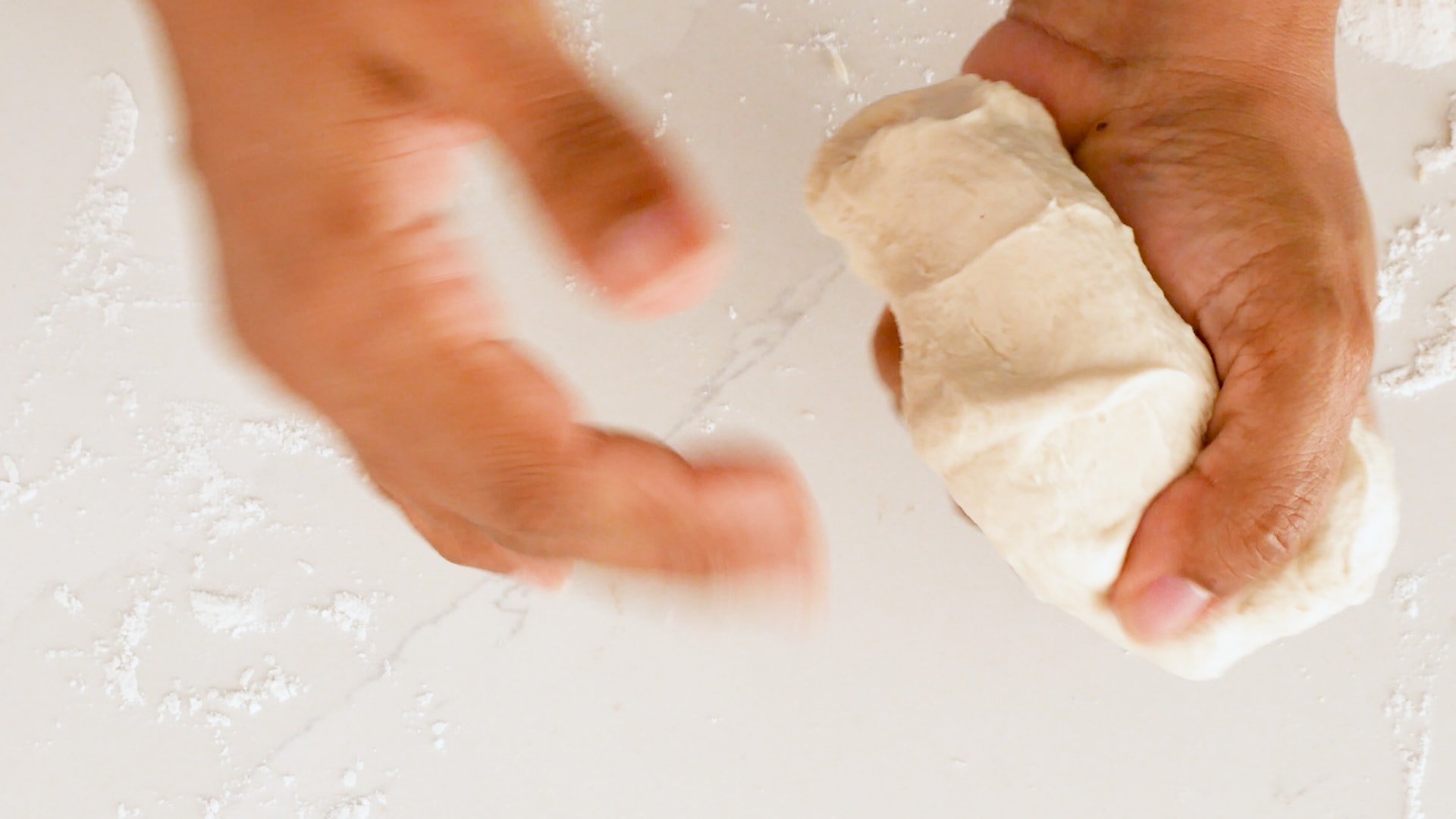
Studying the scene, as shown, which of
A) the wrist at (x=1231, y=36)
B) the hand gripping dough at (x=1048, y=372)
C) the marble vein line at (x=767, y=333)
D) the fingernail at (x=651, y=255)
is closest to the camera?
the fingernail at (x=651, y=255)

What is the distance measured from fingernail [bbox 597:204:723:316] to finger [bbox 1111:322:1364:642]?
0.44 m

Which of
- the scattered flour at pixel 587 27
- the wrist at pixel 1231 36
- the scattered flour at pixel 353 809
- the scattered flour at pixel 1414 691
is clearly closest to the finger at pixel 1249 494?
the wrist at pixel 1231 36

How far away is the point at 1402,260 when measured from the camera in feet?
3.24

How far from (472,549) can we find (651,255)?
498 millimetres

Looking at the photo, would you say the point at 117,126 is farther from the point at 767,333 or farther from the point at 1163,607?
the point at 1163,607

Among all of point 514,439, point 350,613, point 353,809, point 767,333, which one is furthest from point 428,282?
point 353,809

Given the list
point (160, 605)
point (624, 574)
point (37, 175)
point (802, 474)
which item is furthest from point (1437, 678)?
point (37, 175)

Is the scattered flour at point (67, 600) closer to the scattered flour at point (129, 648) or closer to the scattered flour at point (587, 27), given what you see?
the scattered flour at point (129, 648)

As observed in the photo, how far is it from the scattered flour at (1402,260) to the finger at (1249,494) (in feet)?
1.05

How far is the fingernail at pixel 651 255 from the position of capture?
42cm

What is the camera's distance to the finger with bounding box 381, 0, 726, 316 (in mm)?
426

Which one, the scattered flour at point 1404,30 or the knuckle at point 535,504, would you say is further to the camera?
the scattered flour at point 1404,30

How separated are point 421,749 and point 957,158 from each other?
76cm

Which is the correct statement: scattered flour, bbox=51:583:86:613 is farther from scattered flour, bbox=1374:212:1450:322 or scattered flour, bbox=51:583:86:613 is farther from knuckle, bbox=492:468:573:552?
scattered flour, bbox=1374:212:1450:322
